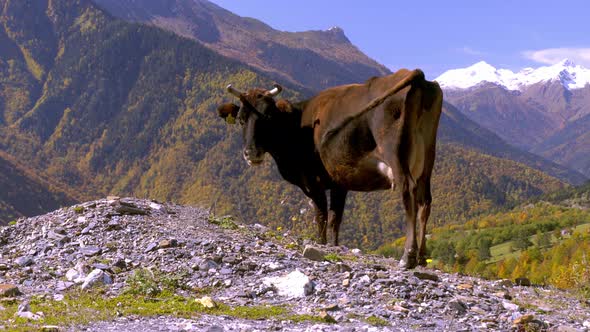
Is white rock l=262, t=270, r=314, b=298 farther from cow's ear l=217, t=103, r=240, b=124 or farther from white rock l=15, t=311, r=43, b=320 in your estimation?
cow's ear l=217, t=103, r=240, b=124

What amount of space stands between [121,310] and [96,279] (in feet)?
5.44

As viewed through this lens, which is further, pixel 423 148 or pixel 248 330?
pixel 423 148

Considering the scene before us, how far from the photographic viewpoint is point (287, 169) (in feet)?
44.0

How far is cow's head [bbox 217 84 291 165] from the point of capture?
42.3ft

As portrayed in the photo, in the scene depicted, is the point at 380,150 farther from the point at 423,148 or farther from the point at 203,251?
the point at 203,251

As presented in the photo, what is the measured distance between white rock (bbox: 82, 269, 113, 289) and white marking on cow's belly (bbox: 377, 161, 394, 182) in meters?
5.00

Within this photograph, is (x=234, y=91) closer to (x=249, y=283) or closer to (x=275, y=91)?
(x=275, y=91)

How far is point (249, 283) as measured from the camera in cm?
932

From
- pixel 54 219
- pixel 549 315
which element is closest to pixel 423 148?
pixel 549 315

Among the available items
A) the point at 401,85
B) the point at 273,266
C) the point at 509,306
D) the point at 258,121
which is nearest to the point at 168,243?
the point at 273,266

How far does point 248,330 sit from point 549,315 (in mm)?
4710

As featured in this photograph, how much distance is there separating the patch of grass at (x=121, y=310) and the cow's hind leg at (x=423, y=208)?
3.82m

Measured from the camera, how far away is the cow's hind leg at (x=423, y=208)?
10.9m

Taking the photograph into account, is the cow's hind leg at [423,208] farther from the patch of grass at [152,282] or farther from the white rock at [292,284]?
the patch of grass at [152,282]
